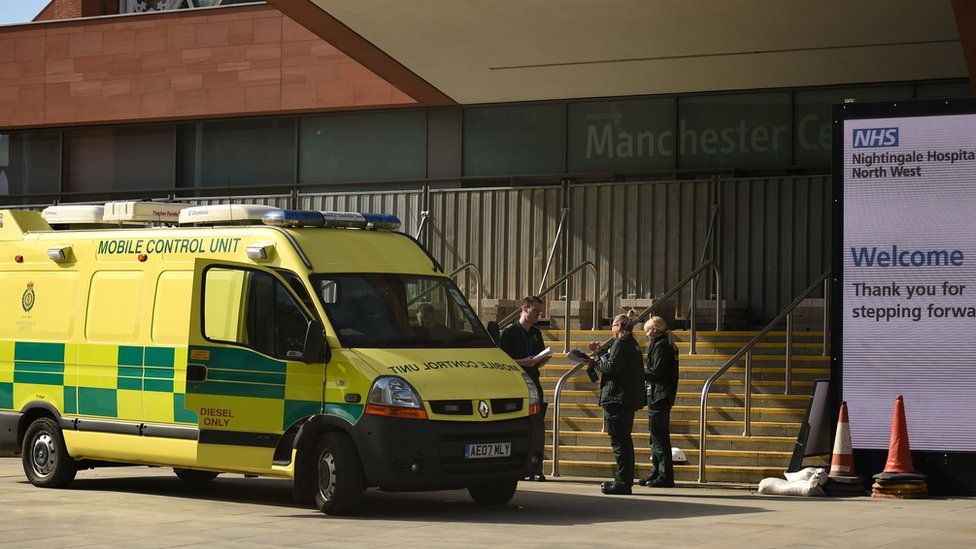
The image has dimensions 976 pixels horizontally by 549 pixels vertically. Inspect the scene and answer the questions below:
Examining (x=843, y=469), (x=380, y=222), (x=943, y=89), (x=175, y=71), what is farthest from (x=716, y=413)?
(x=175, y=71)

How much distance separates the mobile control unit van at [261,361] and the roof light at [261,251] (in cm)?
1

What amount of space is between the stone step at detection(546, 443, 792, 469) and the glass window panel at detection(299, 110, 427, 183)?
30.2 ft

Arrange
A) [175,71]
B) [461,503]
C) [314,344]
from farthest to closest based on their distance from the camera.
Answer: [175,71] < [461,503] < [314,344]

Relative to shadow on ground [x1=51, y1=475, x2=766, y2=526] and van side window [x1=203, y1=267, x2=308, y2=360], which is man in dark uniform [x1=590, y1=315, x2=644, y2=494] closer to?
shadow on ground [x1=51, y1=475, x2=766, y2=526]

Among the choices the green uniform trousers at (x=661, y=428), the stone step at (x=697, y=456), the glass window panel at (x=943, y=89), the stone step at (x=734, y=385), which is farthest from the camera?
the glass window panel at (x=943, y=89)

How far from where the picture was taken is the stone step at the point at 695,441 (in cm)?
1498

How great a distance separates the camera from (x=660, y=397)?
1388 cm

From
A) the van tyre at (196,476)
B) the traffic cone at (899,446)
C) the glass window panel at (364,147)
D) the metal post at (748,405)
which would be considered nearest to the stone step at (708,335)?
the metal post at (748,405)

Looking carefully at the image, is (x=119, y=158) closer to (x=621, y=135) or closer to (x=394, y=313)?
(x=621, y=135)

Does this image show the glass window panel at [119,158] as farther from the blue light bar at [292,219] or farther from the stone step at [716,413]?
the blue light bar at [292,219]

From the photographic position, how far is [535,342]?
14.0 meters

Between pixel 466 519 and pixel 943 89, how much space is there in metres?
12.5

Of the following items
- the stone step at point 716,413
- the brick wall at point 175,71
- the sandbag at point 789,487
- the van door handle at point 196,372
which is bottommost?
the sandbag at point 789,487

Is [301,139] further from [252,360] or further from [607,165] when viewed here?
[252,360]
